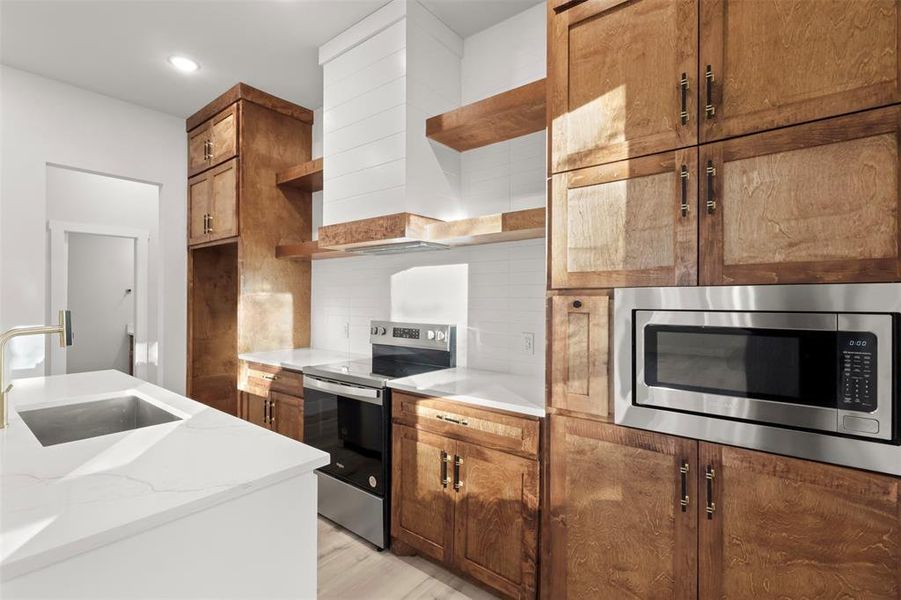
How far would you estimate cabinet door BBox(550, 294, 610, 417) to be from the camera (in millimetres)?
1636

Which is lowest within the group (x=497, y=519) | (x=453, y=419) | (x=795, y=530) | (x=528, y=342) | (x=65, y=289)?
(x=497, y=519)

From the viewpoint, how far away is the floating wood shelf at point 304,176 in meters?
3.20

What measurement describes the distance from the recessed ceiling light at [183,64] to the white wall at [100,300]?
304 cm

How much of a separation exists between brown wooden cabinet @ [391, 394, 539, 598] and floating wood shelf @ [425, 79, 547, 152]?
55.9 inches

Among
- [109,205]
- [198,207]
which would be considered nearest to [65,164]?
[198,207]

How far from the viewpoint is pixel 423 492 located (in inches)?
85.6

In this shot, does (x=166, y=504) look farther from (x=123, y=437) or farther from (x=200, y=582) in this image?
(x=123, y=437)

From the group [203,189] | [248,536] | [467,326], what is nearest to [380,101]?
[467,326]

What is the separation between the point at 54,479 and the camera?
3.30 feet

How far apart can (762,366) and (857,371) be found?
21 cm

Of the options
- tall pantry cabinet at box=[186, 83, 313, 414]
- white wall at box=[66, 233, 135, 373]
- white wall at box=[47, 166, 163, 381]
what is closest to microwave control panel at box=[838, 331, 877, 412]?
tall pantry cabinet at box=[186, 83, 313, 414]

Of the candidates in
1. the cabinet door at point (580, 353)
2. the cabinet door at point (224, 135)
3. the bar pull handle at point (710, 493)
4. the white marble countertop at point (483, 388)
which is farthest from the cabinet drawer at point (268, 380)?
the bar pull handle at point (710, 493)

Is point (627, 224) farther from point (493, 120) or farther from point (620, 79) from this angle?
point (493, 120)

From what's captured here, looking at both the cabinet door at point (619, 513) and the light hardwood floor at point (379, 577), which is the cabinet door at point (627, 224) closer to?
the cabinet door at point (619, 513)
